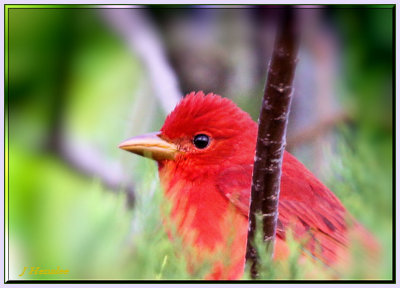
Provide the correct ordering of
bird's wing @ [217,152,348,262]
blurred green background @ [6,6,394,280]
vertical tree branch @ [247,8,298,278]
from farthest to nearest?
blurred green background @ [6,6,394,280]
bird's wing @ [217,152,348,262]
vertical tree branch @ [247,8,298,278]

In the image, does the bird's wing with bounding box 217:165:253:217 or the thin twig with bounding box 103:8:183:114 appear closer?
the bird's wing with bounding box 217:165:253:217

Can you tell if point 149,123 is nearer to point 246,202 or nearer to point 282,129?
point 246,202

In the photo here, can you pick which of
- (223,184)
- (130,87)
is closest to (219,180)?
(223,184)

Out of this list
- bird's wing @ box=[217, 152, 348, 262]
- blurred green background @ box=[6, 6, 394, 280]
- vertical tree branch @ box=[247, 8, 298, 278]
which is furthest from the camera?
blurred green background @ box=[6, 6, 394, 280]

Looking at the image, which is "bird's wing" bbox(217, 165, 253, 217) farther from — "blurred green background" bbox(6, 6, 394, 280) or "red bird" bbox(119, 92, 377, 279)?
"blurred green background" bbox(6, 6, 394, 280)

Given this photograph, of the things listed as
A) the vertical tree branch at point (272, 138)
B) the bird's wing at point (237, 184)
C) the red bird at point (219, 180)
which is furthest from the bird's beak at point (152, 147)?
the vertical tree branch at point (272, 138)

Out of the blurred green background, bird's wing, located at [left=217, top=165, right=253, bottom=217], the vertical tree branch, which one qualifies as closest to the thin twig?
the blurred green background

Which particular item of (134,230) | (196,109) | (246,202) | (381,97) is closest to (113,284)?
(134,230)

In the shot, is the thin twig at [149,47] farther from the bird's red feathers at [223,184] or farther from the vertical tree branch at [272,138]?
the vertical tree branch at [272,138]
